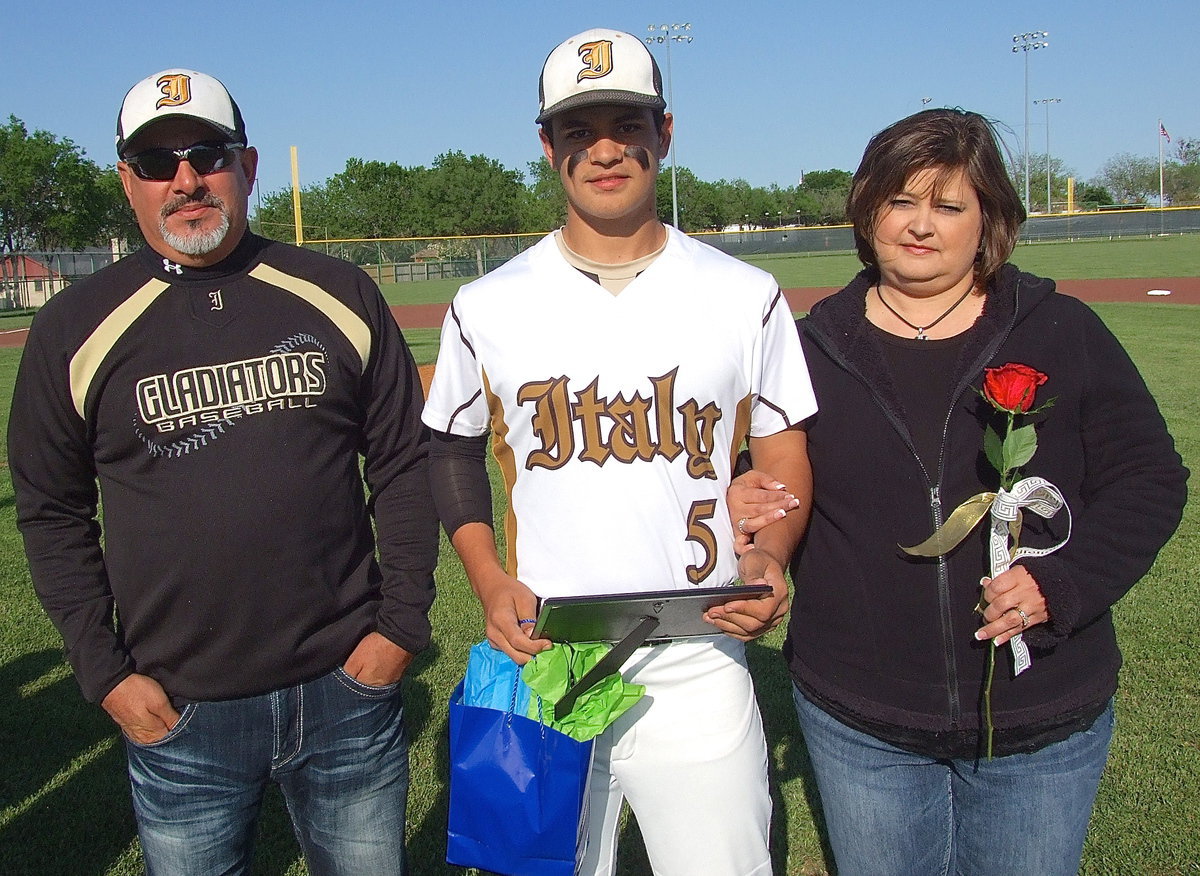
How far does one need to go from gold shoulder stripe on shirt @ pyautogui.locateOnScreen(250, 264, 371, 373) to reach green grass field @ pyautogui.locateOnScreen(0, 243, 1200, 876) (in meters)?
2.02

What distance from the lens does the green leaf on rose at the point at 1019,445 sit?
2012mm

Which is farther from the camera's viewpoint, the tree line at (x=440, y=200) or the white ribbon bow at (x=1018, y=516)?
the tree line at (x=440, y=200)

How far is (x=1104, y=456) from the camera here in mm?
2158

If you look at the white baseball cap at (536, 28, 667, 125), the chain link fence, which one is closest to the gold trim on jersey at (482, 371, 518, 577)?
the white baseball cap at (536, 28, 667, 125)

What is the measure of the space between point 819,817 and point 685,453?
6.90 feet

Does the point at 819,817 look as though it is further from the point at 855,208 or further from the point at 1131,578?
the point at 855,208

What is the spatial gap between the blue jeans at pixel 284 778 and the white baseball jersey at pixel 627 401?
59cm

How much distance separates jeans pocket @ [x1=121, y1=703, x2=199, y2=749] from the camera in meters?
2.39

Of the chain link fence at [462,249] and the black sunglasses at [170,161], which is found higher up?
the chain link fence at [462,249]

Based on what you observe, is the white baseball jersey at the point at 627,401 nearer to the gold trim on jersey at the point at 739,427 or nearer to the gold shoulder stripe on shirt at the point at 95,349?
the gold trim on jersey at the point at 739,427

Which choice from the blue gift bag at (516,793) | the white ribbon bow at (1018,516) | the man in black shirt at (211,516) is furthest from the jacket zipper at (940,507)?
the man in black shirt at (211,516)

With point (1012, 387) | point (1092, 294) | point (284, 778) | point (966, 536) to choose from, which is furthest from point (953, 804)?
point (1092, 294)

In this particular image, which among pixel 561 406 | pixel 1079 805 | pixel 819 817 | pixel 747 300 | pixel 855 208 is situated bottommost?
pixel 819 817

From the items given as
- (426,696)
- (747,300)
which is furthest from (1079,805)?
(426,696)
